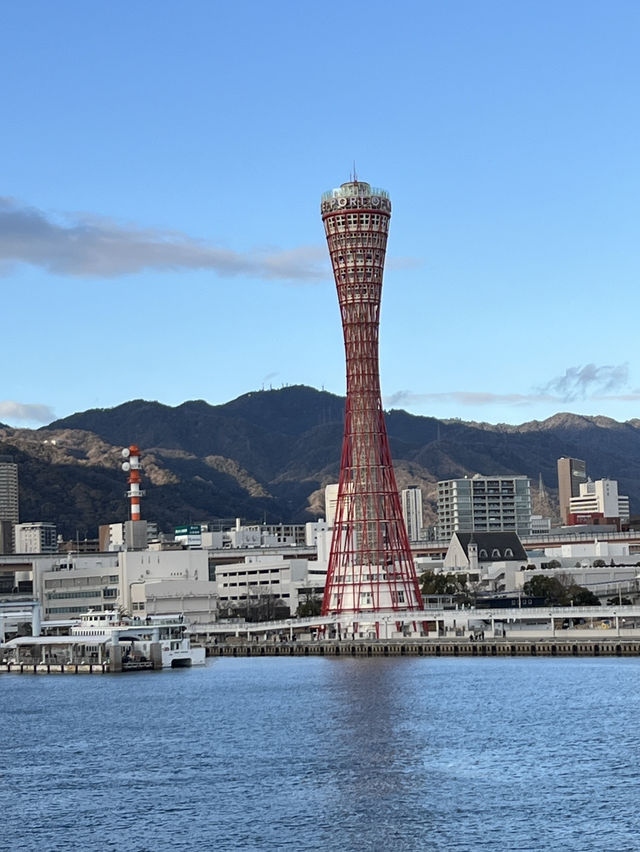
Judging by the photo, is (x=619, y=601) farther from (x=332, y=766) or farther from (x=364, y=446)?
(x=332, y=766)

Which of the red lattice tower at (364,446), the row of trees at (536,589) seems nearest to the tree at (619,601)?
the row of trees at (536,589)

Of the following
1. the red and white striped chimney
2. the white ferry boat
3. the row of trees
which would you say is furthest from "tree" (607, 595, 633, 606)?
the red and white striped chimney

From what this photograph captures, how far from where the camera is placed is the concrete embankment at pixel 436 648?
82.6 m

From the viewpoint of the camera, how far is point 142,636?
8731cm

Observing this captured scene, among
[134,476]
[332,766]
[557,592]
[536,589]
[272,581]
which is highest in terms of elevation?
[134,476]

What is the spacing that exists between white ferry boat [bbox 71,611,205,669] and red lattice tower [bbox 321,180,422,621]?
43.1 feet

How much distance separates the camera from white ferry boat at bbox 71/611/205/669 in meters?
86.2

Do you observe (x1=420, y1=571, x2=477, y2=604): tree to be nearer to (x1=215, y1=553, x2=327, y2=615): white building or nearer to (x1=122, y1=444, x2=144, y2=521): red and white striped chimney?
(x1=215, y1=553, x2=327, y2=615): white building

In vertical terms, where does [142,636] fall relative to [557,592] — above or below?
below

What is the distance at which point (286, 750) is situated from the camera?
4672cm

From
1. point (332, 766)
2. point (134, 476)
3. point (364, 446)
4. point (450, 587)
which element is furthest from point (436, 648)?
point (332, 766)

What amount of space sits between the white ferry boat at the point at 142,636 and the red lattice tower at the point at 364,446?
1313cm

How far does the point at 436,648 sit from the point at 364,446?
13.0m

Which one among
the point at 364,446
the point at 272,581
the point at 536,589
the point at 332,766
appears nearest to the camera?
the point at 332,766
